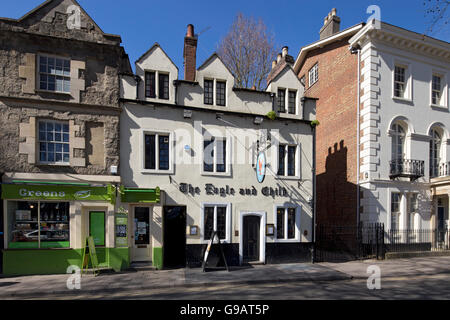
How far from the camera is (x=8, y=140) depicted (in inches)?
411

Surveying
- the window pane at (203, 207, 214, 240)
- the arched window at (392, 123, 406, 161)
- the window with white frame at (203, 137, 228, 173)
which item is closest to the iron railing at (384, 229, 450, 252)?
the arched window at (392, 123, 406, 161)

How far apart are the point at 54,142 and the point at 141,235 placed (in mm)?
5422

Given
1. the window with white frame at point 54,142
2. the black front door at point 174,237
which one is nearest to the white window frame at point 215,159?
the black front door at point 174,237

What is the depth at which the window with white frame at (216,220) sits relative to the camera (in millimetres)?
12109

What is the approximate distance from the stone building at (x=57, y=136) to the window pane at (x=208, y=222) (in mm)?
3643

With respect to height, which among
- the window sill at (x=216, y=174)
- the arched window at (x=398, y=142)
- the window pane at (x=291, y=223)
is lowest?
the window pane at (x=291, y=223)

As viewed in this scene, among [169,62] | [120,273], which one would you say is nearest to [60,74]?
[169,62]

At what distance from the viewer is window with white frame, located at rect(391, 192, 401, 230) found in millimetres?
14820

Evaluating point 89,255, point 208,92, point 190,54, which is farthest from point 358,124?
point 89,255

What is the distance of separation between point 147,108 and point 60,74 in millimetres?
3823

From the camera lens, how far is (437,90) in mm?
16531

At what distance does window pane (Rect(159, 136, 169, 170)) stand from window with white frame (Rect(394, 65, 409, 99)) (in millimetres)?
13786

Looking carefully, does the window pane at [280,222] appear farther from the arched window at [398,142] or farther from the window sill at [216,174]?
the arched window at [398,142]

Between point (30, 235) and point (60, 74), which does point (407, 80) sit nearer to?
point (60, 74)
